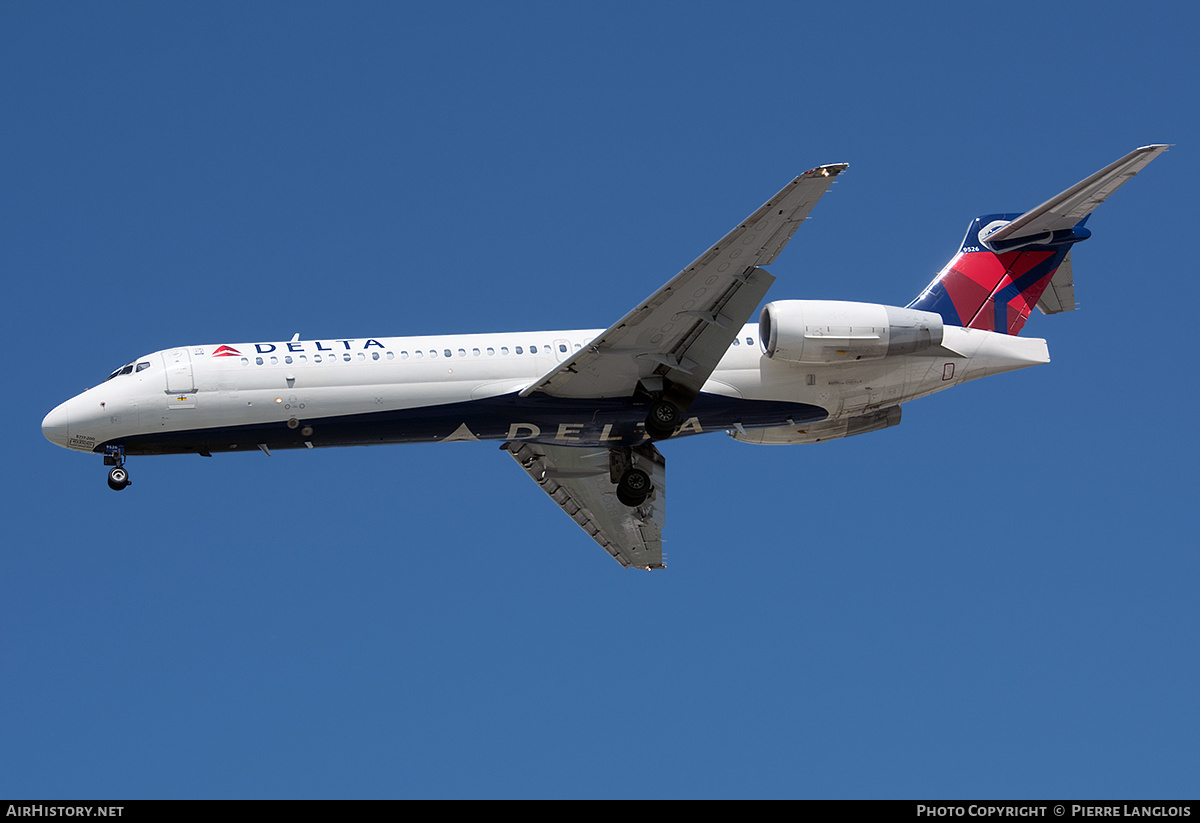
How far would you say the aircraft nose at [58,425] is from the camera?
2586cm

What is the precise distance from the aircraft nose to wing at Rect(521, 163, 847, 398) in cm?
869

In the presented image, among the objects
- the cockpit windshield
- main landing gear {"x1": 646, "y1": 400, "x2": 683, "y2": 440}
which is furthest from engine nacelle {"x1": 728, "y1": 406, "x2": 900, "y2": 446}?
the cockpit windshield

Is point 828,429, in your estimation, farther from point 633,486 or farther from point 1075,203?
point 1075,203

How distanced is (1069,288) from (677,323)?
10.5m

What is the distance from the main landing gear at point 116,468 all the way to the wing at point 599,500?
351 inches

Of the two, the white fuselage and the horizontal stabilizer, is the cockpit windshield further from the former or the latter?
the horizontal stabilizer

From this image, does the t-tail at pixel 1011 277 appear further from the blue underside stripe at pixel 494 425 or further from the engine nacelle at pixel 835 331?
the blue underside stripe at pixel 494 425

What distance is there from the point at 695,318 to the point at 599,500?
8456 mm

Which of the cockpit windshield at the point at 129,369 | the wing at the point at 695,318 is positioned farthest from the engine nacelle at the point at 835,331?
the cockpit windshield at the point at 129,369

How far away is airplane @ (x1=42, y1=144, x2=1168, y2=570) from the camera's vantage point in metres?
25.9

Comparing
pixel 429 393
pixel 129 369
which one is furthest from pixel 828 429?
pixel 129 369
